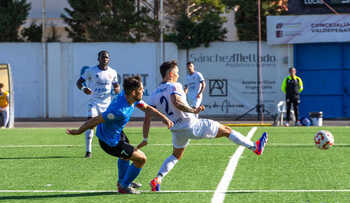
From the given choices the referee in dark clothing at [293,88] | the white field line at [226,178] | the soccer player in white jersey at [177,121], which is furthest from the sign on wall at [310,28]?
the soccer player in white jersey at [177,121]

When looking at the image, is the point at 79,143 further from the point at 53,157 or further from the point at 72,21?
the point at 72,21

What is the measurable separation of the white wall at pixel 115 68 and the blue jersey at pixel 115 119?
20.8 meters

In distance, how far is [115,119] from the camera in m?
7.56

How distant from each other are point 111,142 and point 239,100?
20916 millimetres

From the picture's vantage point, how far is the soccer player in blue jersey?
7.47m

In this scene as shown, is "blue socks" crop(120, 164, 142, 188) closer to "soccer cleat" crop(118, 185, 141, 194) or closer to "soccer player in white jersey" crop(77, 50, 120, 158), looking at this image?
"soccer cleat" crop(118, 185, 141, 194)

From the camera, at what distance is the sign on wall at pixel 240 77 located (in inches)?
1110

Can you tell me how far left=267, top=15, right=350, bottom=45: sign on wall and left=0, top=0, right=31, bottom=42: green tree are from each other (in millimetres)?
15489

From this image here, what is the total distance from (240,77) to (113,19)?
10.0m

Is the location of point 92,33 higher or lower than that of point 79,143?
higher

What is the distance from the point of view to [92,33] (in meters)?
36.1

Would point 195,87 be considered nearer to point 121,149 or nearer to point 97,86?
point 97,86

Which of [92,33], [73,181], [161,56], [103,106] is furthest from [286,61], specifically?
[73,181]

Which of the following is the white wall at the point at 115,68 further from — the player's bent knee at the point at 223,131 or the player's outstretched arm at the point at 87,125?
the player's outstretched arm at the point at 87,125
